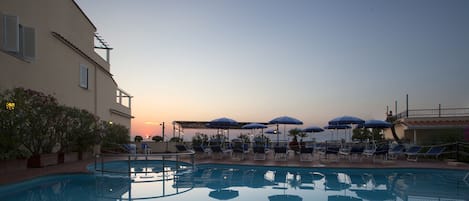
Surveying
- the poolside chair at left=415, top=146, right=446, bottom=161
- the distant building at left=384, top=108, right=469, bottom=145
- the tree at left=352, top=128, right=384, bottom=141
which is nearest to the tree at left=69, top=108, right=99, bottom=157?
the poolside chair at left=415, top=146, right=446, bottom=161

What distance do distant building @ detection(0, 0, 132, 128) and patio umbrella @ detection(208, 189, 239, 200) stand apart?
685 cm

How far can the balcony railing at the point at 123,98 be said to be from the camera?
945 inches

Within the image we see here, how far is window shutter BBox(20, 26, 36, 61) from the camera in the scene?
10.6 m

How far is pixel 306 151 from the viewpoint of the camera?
514 inches

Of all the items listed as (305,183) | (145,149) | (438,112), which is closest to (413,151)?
(305,183)

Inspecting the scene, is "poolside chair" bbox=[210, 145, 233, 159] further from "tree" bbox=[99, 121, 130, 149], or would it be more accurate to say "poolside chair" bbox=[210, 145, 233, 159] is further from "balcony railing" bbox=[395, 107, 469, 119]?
"balcony railing" bbox=[395, 107, 469, 119]

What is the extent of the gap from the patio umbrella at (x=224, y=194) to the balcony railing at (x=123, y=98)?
1673 centimetres

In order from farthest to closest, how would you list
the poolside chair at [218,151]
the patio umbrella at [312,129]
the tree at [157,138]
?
1. the tree at [157,138]
2. the patio umbrella at [312,129]
3. the poolside chair at [218,151]

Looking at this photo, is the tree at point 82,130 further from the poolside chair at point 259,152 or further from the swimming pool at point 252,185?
the poolside chair at point 259,152

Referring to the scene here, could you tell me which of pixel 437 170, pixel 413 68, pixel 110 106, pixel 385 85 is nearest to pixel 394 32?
pixel 413 68

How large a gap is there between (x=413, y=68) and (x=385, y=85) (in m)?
2.03

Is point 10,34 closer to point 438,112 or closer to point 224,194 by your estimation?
point 224,194

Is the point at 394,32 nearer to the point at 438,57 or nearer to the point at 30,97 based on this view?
the point at 438,57

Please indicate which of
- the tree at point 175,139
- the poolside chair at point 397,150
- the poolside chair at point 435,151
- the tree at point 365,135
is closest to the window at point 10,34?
the tree at point 175,139
